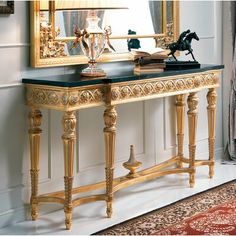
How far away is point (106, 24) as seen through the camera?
391 centimetres

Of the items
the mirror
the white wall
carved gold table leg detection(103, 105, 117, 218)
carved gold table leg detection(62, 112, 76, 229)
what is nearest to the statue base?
the mirror

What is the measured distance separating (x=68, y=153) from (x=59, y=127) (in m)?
0.41

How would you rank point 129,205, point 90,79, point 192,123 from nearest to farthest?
point 90,79 → point 129,205 → point 192,123

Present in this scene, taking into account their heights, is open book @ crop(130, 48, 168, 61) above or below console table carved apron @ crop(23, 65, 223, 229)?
above

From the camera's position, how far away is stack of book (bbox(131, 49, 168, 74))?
12.4 feet

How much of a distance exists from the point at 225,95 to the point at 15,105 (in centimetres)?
224

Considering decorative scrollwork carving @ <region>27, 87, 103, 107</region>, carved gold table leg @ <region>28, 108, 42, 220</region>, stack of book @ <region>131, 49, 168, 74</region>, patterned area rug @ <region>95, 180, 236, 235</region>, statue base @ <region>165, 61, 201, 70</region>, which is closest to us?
decorative scrollwork carving @ <region>27, 87, 103, 107</region>

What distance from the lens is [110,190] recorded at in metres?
3.59

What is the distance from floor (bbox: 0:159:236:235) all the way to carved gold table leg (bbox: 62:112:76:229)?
0.11 metres

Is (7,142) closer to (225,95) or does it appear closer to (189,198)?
(189,198)

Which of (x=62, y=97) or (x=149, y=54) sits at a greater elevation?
(x=149, y=54)

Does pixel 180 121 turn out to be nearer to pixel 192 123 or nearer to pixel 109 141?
pixel 192 123

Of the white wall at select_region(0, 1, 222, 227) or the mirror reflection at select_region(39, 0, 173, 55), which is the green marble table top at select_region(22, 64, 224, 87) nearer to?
the white wall at select_region(0, 1, 222, 227)

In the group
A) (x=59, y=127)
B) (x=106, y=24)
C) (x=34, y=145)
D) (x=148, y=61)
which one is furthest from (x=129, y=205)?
(x=106, y=24)
